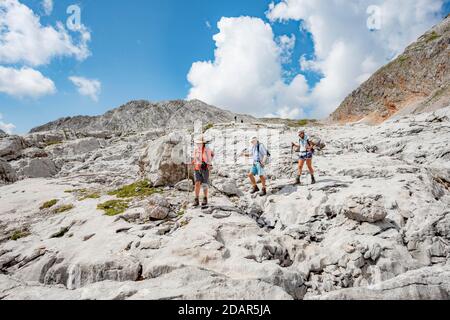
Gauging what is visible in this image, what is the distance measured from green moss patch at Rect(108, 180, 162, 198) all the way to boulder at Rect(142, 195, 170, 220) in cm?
298

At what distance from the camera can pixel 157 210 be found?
32.0 feet

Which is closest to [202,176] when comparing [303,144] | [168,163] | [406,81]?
[168,163]

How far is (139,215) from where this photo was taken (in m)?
10.2

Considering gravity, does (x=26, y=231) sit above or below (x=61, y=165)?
below

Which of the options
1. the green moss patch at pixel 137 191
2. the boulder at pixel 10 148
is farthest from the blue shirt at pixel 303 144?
the boulder at pixel 10 148

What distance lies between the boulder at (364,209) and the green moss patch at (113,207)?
8683 mm

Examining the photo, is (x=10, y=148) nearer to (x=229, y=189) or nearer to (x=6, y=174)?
(x=6, y=174)

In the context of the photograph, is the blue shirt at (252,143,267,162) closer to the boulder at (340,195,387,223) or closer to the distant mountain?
the boulder at (340,195,387,223)

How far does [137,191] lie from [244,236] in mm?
7570

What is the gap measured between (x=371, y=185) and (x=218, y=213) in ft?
21.8

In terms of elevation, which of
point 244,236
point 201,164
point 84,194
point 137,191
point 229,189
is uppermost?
point 201,164

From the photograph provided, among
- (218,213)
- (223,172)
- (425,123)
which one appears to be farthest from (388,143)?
(218,213)
